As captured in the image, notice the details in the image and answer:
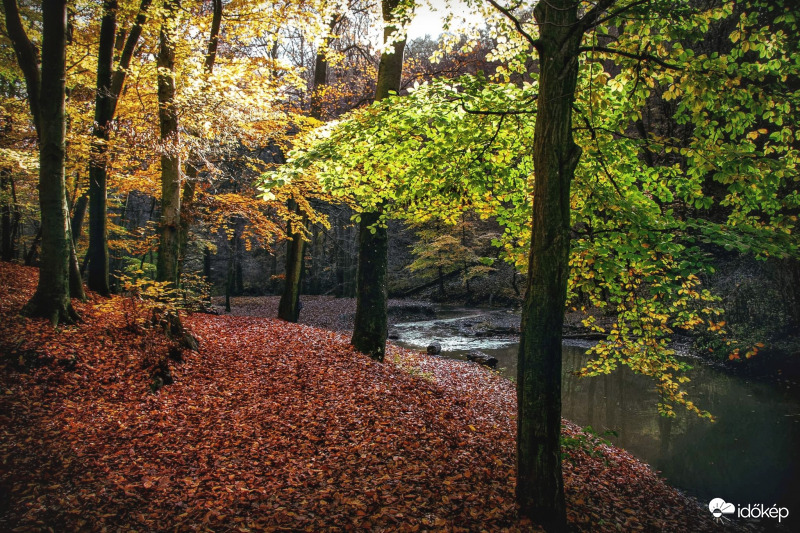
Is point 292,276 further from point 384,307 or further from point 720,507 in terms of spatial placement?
point 720,507

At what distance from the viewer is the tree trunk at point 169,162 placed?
8359 mm

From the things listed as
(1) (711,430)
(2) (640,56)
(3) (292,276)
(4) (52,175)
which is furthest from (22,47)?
(1) (711,430)

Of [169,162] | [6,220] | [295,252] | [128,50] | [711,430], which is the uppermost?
[128,50]

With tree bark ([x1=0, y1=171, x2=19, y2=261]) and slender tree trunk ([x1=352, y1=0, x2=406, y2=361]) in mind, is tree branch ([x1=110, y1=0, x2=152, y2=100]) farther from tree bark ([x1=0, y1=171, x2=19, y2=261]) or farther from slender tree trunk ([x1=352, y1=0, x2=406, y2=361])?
tree bark ([x1=0, y1=171, x2=19, y2=261])

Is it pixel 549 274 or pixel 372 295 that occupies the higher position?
pixel 549 274

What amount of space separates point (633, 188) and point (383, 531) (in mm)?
5378

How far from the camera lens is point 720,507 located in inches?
261

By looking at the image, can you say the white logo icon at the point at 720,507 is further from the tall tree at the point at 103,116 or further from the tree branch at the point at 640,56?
the tall tree at the point at 103,116

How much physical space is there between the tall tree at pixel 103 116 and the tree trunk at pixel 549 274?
896 cm

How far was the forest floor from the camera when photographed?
13.9 feet

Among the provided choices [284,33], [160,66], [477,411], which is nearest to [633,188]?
[477,411]

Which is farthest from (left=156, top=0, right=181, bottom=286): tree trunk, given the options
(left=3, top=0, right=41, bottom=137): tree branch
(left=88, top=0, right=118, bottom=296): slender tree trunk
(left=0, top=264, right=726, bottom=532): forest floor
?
(left=3, top=0, right=41, bottom=137): tree branch

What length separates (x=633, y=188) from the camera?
5.57 meters

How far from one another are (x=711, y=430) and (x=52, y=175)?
1519cm
